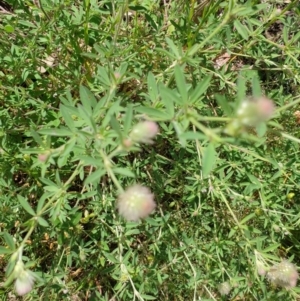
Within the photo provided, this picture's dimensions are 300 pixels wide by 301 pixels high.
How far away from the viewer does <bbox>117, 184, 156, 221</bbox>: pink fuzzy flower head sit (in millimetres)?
1642

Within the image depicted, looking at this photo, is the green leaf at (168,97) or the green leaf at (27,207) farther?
the green leaf at (27,207)

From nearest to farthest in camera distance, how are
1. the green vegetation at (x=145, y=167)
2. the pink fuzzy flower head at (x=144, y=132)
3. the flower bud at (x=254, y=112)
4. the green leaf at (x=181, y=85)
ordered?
the flower bud at (x=254, y=112) → the pink fuzzy flower head at (x=144, y=132) → the green leaf at (x=181, y=85) → the green vegetation at (x=145, y=167)

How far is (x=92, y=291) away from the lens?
11.2ft

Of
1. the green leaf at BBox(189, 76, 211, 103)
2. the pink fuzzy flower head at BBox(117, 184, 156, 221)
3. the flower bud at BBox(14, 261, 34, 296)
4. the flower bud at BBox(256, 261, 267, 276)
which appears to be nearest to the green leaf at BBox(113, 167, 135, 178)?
the pink fuzzy flower head at BBox(117, 184, 156, 221)

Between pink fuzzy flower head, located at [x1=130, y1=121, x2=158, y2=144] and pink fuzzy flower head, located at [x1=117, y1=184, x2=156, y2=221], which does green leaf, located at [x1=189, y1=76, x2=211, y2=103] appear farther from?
pink fuzzy flower head, located at [x1=117, y1=184, x2=156, y2=221]

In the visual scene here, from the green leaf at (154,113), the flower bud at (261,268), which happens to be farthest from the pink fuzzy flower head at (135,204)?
the flower bud at (261,268)

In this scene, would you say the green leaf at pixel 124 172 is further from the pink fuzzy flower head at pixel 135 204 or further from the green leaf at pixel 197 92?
the green leaf at pixel 197 92

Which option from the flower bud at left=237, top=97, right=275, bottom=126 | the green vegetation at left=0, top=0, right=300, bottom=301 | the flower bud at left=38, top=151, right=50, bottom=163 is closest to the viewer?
the flower bud at left=237, top=97, right=275, bottom=126

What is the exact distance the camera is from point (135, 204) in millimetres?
1651

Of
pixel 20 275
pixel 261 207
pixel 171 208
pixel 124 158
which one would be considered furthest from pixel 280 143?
pixel 20 275

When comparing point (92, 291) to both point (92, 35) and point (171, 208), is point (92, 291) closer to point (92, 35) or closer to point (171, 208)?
point (171, 208)

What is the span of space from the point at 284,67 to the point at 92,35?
50.3 inches

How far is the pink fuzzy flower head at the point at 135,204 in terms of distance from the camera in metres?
1.64

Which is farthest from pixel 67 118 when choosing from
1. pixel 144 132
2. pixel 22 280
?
pixel 22 280
